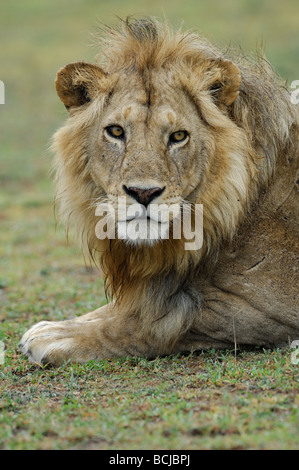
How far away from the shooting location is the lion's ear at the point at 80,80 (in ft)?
16.3

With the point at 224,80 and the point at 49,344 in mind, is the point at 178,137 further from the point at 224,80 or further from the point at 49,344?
the point at 49,344

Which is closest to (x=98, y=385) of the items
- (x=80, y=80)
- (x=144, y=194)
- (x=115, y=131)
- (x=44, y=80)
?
(x=144, y=194)

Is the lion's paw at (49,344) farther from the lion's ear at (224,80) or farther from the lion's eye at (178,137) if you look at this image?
the lion's ear at (224,80)

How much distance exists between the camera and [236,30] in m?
26.5

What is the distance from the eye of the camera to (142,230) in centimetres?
452

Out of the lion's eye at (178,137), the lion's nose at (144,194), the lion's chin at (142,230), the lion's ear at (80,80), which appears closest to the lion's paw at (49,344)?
the lion's chin at (142,230)

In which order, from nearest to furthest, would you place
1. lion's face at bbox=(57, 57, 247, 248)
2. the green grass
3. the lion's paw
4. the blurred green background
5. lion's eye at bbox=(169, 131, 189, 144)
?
the green grass < lion's face at bbox=(57, 57, 247, 248) < lion's eye at bbox=(169, 131, 189, 144) < the lion's paw < the blurred green background

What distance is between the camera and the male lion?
15.9ft

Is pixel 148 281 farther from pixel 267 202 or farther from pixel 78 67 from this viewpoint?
pixel 78 67

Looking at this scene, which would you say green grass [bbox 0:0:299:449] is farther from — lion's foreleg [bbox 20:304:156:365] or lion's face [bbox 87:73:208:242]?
lion's face [bbox 87:73:208:242]

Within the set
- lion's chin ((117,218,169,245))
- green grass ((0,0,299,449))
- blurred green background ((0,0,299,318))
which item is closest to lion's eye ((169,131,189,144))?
lion's chin ((117,218,169,245))

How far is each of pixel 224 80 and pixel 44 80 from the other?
18.9 m

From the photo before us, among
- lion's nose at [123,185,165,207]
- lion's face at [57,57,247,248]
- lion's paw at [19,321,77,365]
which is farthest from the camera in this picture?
lion's paw at [19,321,77,365]

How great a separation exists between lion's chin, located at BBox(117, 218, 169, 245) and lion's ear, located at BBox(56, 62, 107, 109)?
1012 millimetres
